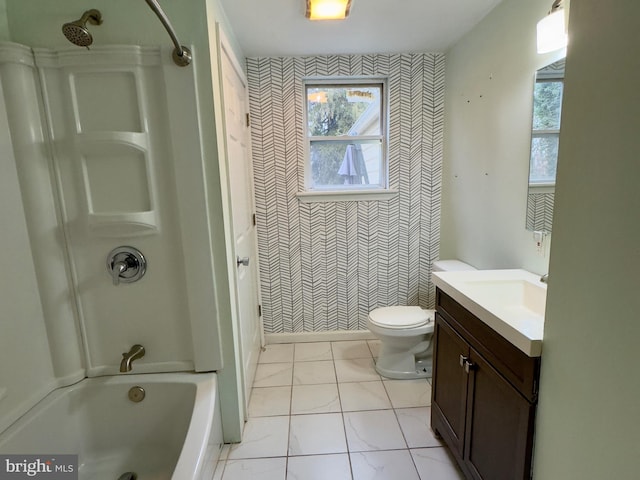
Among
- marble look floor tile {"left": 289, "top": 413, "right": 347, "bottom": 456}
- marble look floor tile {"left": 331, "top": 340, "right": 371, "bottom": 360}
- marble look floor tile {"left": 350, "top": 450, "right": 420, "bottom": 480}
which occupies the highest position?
marble look floor tile {"left": 331, "top": 340, "right": 371, "bottom": 360}

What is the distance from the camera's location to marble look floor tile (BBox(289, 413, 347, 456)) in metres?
1.63

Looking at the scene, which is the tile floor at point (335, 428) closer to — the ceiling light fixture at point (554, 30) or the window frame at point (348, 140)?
the window frame at point (348, 140)

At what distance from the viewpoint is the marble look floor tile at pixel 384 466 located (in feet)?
4.83

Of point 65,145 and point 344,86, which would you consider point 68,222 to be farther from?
point 344,86

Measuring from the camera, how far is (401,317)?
218cm

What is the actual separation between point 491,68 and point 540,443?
6.12ft

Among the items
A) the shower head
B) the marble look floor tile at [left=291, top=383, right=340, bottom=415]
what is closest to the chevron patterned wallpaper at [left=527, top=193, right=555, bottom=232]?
the marble look floor tile at [left=291, top=383, right=340, bottom=415]

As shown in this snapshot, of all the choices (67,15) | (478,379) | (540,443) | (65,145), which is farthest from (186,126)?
(540,443)

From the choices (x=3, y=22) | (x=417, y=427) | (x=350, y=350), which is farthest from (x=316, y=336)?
(x=3, y=22)

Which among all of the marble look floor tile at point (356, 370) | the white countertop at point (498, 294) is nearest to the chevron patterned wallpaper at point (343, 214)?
the marble look floor tile at point (356, 370)

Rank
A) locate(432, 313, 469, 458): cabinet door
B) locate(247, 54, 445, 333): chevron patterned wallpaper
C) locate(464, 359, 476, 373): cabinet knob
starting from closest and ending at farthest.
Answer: locate(464, 359, 476, 373): cabinet knob
locate(432, 313, 469, 458): cabinet door
locate(247, 54, 445, 333): chevron patterned wallpaper

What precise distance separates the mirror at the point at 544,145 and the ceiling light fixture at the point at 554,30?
0.10m

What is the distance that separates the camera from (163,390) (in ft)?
4.91

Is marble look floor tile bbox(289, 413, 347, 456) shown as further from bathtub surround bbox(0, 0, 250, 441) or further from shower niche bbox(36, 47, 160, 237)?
shower niche bbox(36, 47, 160, 237)
